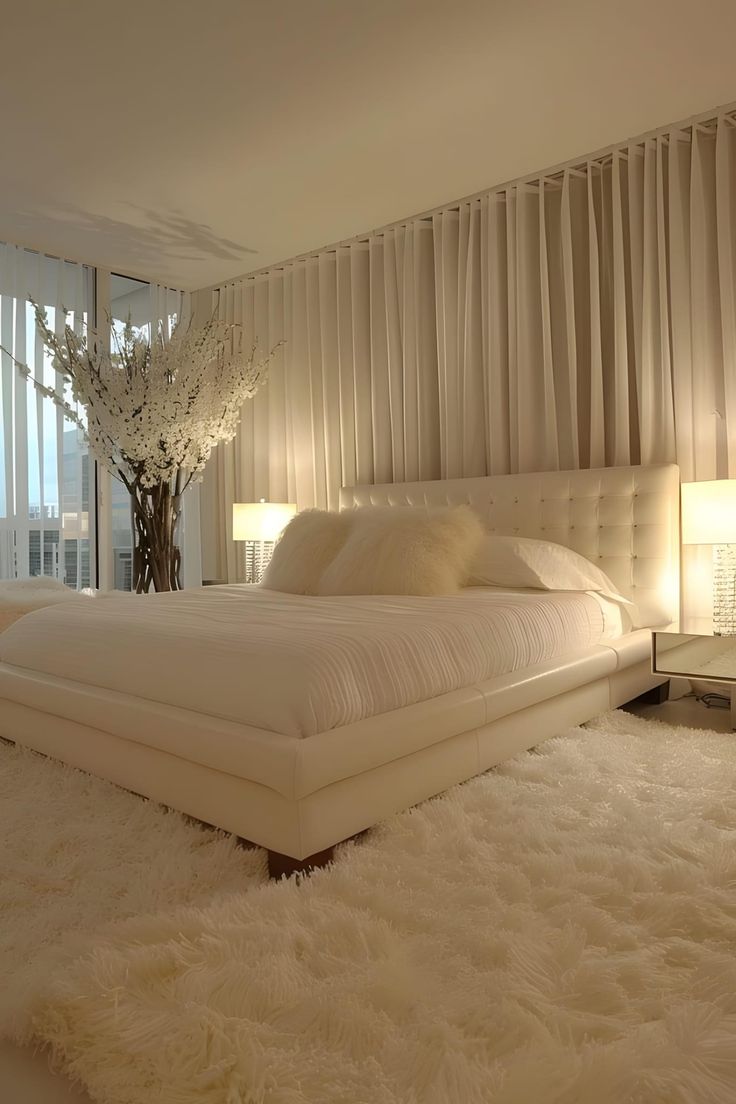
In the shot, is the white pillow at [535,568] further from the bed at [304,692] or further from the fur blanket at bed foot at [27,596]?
the fur blanket at bed foot at [27,596]

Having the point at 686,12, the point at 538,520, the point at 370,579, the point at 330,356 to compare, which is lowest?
the point at 370,579

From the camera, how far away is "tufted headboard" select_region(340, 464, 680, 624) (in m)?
3.42

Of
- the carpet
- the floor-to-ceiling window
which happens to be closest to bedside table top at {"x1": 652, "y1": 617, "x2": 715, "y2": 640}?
the carpet

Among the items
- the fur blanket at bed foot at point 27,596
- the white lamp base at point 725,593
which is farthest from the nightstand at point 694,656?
the fur blanket at bed foot at point 27,596

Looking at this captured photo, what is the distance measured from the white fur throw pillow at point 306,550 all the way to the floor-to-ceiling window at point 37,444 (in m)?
1.70

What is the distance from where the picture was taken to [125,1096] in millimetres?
1083

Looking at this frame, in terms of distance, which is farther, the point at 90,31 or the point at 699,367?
the point at 699,367

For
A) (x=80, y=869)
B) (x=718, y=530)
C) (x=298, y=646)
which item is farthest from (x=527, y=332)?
(x=80, y=869)

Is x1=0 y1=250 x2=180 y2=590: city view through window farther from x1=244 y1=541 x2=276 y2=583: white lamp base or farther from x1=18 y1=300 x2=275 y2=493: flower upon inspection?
x1=244 y1=541 x2=276 y2=583: white lamp base

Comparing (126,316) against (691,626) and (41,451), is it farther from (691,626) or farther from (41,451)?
(691,626)

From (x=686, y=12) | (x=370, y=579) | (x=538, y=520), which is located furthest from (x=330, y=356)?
(x=686, y=12)

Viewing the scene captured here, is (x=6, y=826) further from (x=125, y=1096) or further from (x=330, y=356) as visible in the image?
(x=330, y=356)

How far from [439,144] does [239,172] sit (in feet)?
3.14

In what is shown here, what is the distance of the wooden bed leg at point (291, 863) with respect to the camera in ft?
5.66
